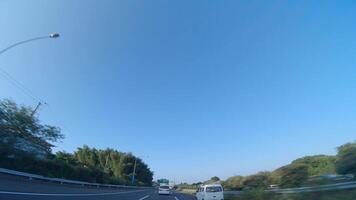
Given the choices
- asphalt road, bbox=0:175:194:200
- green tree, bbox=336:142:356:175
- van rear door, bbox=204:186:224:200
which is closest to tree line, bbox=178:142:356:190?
green tree, bbox=336:142:356:175

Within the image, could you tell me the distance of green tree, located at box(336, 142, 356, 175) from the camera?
16641 mm

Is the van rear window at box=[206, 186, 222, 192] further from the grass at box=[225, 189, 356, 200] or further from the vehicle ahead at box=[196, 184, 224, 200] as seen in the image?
the grass at box=[225, 189, 356, 200]

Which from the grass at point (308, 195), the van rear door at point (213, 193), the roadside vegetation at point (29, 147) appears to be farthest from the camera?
A: the roadside vegetation at point (29, 147)

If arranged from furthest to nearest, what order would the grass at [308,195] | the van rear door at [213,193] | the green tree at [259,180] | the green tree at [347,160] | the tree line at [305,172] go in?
1. the van rear door at [213,193]
2. the green tree at [259,180]
3. the tree line at [305,172]
4. the green tree at [347,160]
5. the grass at [308,195]

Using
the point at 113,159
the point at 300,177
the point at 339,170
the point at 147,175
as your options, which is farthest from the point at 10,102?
the point at 147,175

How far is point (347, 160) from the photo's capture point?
17000 mm

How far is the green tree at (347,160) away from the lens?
655 inches

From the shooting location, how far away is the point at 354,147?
16922 millimetres

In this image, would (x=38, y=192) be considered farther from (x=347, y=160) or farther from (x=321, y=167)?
(x=321, y=167)

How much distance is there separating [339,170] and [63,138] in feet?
135

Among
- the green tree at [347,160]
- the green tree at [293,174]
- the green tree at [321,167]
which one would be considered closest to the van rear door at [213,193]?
the green tree at [293,174]

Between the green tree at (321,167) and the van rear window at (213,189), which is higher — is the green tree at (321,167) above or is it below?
above

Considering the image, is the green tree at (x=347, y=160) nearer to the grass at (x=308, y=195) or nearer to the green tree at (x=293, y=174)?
the grass at (x=308, y=195)

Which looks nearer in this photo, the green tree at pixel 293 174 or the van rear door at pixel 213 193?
the green tree at pixel 293 174
